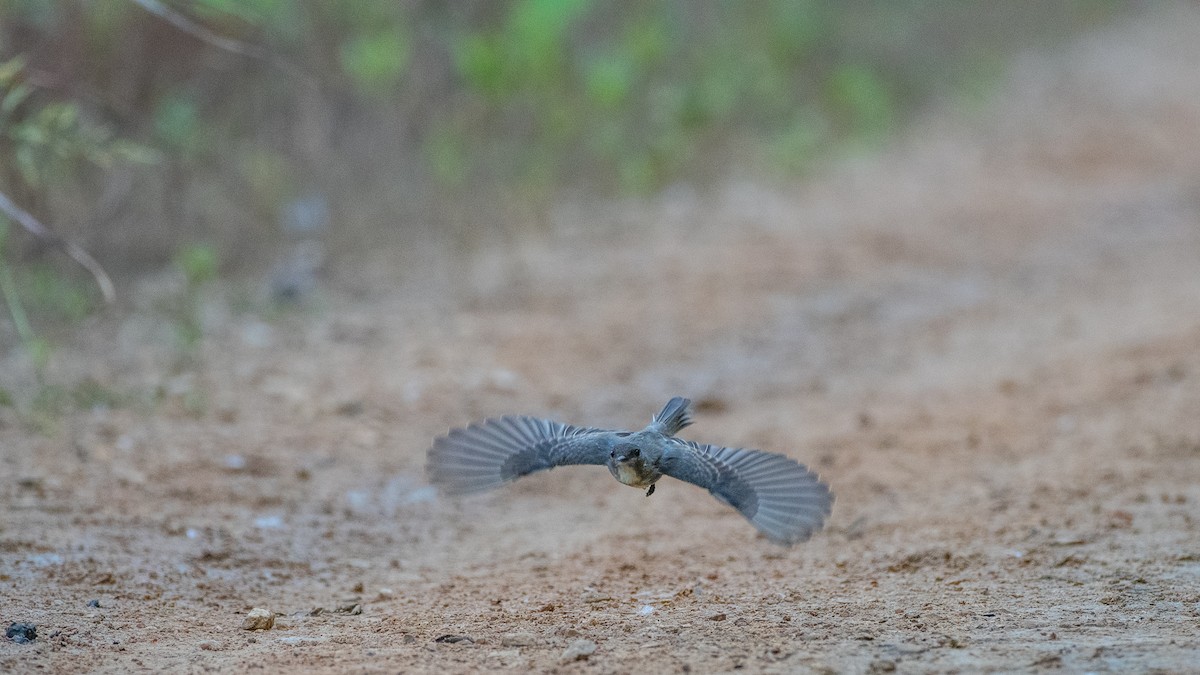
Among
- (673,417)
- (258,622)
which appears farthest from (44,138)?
(673,417)

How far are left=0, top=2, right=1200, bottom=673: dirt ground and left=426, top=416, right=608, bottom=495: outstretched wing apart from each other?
341mm

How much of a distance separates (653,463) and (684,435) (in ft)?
5.72

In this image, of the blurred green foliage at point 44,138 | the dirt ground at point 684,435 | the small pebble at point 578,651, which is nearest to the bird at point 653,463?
the dirt ground at point 684,435

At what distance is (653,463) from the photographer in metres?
3.55

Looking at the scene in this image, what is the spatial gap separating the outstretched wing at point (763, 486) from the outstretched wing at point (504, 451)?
0.92 feet

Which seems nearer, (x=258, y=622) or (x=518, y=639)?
(x=518, y=639)

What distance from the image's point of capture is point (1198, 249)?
25.2ft

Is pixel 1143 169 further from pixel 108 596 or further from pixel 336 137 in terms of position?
pixel 108 596

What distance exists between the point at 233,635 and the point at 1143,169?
29.7 feet

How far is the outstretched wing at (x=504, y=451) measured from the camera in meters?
3.63

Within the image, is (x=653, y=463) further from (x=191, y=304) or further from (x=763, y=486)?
(x=191, y=304)

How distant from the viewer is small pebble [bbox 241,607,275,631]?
3.25 meters

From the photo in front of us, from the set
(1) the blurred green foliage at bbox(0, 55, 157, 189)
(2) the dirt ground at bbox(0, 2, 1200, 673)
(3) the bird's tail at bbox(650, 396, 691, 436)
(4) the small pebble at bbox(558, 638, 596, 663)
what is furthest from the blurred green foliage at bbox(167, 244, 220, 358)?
(4) the small pebble at bbox(558, 638, 596, 663)

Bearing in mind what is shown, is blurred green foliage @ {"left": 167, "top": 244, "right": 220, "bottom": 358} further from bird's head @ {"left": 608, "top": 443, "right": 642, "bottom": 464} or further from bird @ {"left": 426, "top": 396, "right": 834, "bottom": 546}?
bird's head @ {"left": 608, "top": 443, "right": 642, "bottom": 464}
